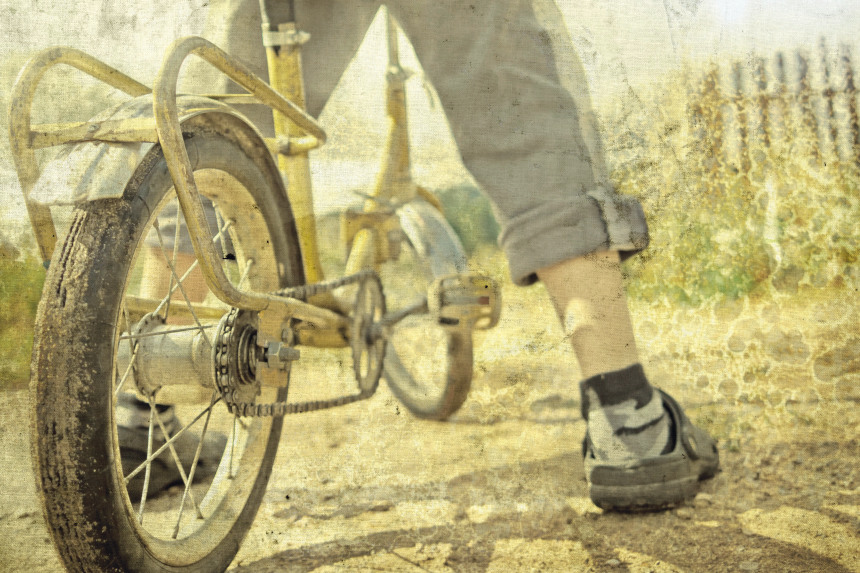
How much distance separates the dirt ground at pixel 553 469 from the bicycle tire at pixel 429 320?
5 centimetres

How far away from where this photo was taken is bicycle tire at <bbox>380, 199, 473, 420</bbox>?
5.20ft

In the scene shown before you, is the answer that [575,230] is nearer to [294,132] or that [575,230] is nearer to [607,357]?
[607,357]

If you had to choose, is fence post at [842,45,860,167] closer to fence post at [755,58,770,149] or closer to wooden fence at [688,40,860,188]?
wooden fence at [688,40,860,188]

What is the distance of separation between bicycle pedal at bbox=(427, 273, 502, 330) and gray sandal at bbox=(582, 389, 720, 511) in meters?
0.37

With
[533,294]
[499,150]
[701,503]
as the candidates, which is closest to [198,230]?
[499,150]

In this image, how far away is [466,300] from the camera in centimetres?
154

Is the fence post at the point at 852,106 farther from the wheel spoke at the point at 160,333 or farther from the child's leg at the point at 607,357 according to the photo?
the wheel spoke at the point at 160,333

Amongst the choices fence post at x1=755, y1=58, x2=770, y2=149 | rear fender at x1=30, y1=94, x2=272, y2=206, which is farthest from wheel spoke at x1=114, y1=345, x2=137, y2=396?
fence post at x1=755, y1=58, x2=770, y2=149

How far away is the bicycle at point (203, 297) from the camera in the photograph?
0.82 m

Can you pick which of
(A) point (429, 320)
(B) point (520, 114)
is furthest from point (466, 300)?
(B) point (520, 114)

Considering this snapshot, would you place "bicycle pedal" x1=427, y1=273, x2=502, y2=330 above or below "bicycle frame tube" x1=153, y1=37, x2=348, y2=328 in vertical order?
below

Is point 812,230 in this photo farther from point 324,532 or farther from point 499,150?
point 324,532

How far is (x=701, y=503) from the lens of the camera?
130 centimetres

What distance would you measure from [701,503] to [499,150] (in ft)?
2.54
